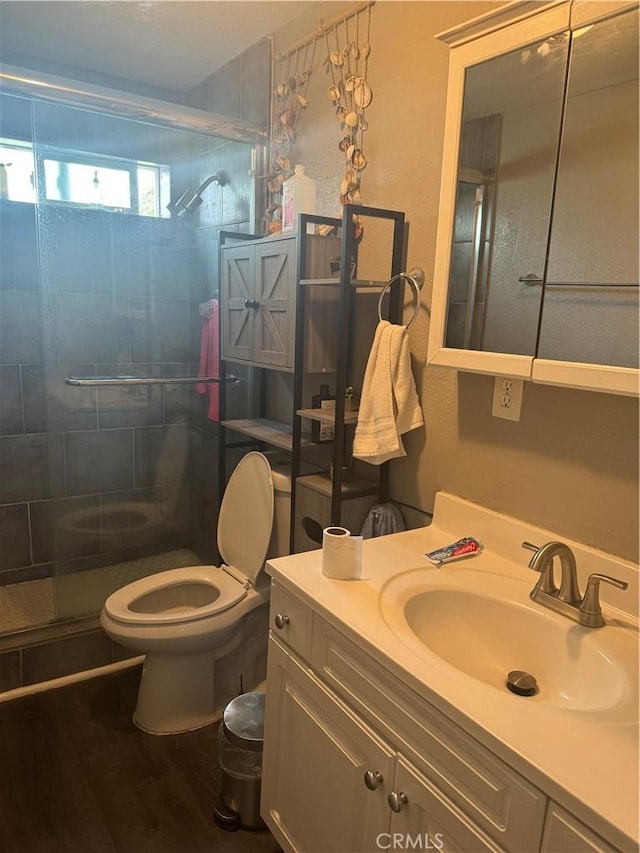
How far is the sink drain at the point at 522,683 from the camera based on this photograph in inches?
45.2

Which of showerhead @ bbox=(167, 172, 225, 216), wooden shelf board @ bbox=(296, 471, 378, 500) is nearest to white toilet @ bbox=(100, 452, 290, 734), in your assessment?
wooden shelf board @ bbox=(296, 471, 378, 500)

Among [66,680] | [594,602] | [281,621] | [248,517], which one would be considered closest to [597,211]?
[594,602]

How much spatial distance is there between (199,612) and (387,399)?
3.12ft

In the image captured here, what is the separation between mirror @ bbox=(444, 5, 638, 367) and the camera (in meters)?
1.12

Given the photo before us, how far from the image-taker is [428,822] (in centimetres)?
99

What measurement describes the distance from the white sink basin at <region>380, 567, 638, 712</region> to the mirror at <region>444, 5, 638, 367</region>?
20.5 inches

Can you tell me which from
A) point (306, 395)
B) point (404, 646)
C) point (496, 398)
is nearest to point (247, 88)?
point (306, 395)

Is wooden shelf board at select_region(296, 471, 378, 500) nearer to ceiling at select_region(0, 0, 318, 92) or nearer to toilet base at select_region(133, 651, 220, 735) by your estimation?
toilet base at select_region(133, 651, 220, 735)

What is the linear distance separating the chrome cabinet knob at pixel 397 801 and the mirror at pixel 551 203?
2.89 ft

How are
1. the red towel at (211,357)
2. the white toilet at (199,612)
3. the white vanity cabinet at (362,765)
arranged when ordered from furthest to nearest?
1. the red towel at (211,357)
2. the white toilet at (199,612)
3. the white vanity cabinet at (362,765)

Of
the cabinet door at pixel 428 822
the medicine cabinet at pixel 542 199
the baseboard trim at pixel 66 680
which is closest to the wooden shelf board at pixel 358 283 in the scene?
the medicine cabinet at pixel 542 199

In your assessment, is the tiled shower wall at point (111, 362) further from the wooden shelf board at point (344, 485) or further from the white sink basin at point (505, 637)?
the white sink basin at point (505, 637)

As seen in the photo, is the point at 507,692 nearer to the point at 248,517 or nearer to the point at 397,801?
the point at 397,801

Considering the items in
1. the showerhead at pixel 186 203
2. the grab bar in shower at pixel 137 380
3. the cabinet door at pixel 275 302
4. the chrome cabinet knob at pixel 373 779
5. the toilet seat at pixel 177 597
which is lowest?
the toilet seat at pixel 177 597
